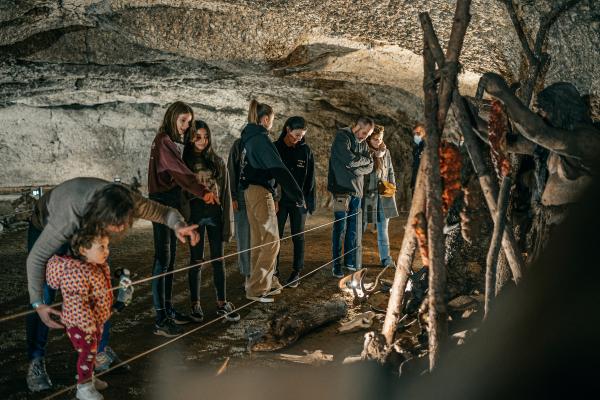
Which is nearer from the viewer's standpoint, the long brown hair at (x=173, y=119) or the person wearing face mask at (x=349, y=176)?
the long brown hair at (x=173, y=119)

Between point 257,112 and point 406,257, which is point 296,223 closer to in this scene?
point 257,112

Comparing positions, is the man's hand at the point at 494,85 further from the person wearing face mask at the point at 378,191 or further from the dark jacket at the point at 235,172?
the person wearing face mask at the point at 378,191

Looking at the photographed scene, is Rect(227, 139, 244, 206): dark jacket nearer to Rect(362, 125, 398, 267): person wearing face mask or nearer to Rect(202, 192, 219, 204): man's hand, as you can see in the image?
Rect(202, 192, 219, 204): man's hand

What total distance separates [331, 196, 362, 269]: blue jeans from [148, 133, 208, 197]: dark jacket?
2289mm

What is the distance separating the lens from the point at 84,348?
9.59 ft

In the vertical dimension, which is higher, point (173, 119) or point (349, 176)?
point (173, 119)

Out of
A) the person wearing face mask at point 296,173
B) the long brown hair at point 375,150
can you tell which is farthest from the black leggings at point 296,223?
the long brown hair at point 375,150

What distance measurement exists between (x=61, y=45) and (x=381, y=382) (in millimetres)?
6084

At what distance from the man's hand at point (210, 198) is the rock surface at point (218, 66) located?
2.25 m

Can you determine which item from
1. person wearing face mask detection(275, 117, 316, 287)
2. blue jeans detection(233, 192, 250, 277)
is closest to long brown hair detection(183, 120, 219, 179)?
blue jeans detection(233, 192, 250, 277)

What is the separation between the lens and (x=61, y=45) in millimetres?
6582

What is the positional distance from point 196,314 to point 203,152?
152 cm

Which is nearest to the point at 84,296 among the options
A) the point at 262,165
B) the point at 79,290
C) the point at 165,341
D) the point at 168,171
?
the point at 79,290

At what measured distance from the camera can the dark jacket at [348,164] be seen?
229 inches
